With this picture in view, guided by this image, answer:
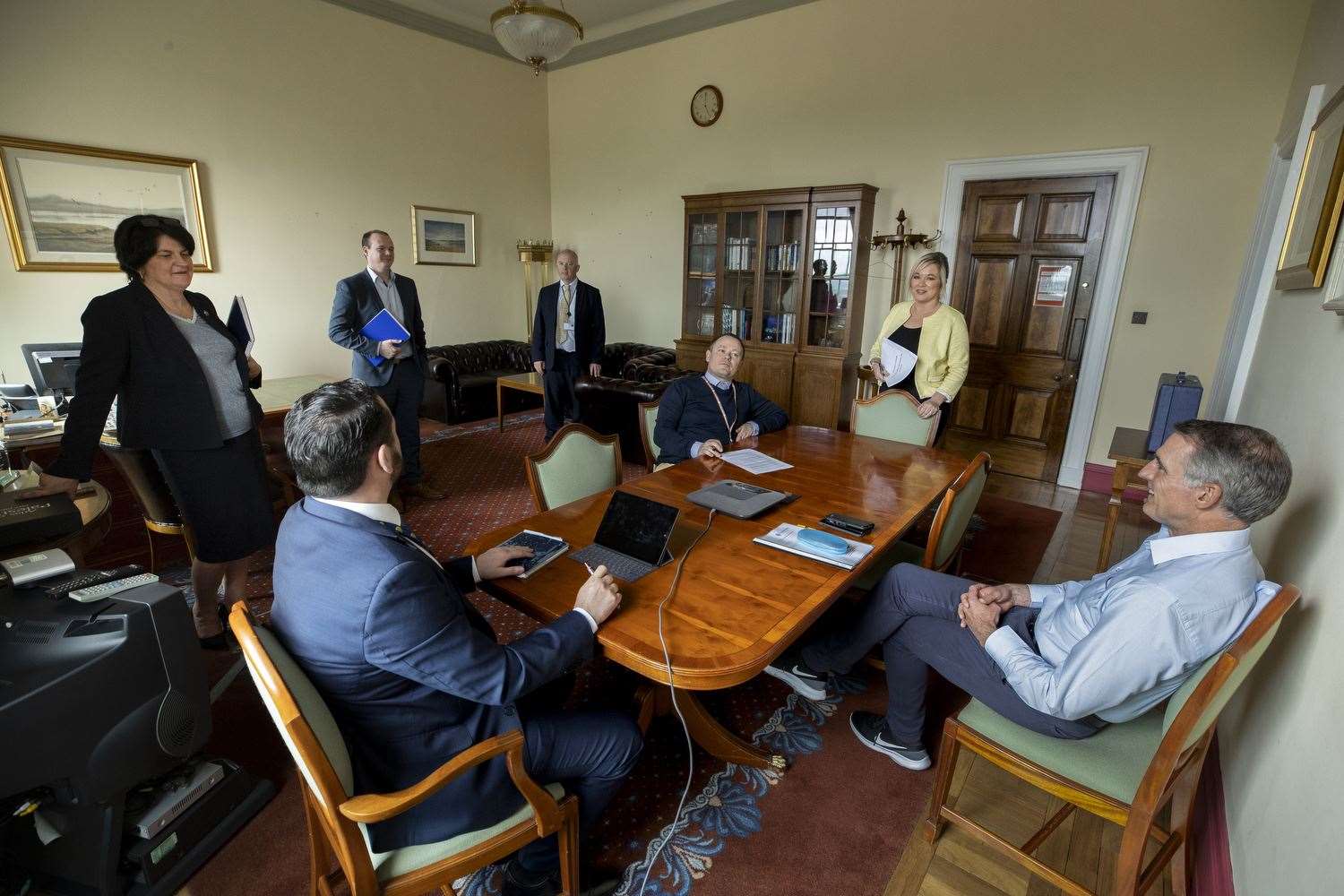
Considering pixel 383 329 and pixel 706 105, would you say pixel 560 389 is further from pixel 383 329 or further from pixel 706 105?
pixel 706 105

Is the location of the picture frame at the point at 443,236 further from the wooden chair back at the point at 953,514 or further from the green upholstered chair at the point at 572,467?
the wooden chair back at the point at 953,514

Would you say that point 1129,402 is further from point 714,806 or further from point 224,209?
point 224,209

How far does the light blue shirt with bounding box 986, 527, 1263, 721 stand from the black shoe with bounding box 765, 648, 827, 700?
33.8 inches

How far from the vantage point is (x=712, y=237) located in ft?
18.5

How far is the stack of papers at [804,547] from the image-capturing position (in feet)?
5.20

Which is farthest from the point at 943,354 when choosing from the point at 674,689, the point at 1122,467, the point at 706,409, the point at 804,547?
the point at 674,689

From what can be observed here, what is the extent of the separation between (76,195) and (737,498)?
509 cm

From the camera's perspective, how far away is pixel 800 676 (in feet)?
6.93

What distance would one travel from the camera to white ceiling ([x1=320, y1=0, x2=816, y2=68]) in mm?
5320

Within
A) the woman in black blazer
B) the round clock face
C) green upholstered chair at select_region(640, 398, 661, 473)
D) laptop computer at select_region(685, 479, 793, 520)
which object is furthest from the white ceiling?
laptop computer at select_region(685, 479, 793, 520)

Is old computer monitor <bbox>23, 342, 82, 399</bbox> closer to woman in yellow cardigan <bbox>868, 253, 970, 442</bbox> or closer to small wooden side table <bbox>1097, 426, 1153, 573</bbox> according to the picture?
woman in yellow cardigan <bbox>868, 253, 970, 442</bbox>

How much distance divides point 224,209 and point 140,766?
485cm

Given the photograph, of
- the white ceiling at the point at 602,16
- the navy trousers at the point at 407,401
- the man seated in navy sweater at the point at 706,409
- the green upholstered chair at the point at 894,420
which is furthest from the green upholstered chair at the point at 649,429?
the white ceiling at the point at 602,16

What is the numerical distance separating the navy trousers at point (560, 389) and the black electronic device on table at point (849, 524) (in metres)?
3.30
